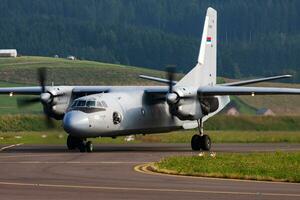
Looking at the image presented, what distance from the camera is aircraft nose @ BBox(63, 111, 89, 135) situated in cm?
4128

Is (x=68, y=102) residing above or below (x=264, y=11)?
below

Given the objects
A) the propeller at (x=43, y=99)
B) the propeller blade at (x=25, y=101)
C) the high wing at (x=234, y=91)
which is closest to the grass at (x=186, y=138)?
the propeller at (x=43, y=99)

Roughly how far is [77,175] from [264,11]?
174 metres

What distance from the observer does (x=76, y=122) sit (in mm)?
41406

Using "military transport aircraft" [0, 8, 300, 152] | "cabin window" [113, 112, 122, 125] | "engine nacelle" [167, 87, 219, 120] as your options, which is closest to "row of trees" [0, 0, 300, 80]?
"military transport aircraft" [0, 8, 300, 152]

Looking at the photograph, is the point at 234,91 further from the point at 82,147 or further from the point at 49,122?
the point at 49,122

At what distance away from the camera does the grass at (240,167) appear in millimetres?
28266

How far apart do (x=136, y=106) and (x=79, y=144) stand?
325 centimetres

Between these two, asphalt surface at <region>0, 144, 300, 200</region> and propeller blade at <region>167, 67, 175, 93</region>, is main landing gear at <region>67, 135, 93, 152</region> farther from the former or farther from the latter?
asphalt surface at <region>0, 144, 300, 200</region>

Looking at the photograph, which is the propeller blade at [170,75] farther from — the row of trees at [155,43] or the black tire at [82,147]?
the row of trees at [155,43]

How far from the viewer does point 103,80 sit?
111 meters

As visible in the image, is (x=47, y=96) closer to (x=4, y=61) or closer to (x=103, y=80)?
(x=103, y=80)

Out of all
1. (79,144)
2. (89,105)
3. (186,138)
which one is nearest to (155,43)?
(186,138)

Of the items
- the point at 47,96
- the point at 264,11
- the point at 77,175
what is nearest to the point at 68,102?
the point at 47,96
